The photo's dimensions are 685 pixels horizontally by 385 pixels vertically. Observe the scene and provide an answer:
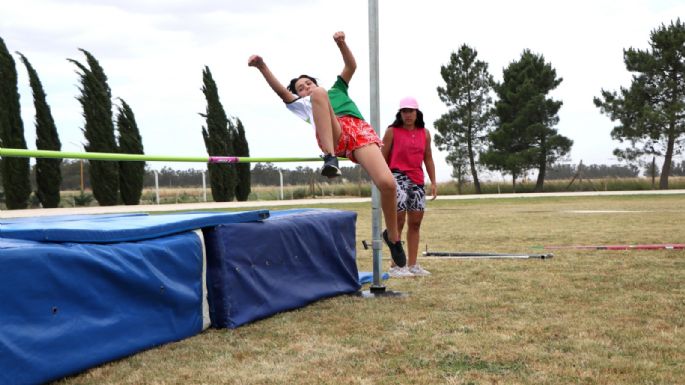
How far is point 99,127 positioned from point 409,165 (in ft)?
68.4

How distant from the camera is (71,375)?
2.80 metres

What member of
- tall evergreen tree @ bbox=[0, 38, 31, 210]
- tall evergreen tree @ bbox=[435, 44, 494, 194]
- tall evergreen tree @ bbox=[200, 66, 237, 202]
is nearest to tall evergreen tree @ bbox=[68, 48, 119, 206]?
tall evergreen tree @ bbox=[0, 38, 31, 210]

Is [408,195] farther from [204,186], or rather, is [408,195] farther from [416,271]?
[204,186]

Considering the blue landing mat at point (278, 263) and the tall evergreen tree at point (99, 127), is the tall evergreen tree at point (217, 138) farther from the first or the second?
the blue landing mat at point (278, 263)

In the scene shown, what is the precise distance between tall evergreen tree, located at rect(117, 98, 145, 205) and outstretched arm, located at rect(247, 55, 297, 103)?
21.4m

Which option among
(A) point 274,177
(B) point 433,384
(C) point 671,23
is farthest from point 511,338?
(C) point 671,23

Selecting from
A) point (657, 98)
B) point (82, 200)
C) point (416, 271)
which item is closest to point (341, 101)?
point (416, 271)

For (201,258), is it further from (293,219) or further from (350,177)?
(350,177)

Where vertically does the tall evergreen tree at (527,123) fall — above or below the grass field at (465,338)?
above

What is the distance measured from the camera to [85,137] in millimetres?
A: 24609

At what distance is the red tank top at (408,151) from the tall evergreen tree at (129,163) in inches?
811

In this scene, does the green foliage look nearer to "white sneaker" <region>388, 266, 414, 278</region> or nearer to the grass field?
"white sneaker" <region>388, 266, 414, 278</region>

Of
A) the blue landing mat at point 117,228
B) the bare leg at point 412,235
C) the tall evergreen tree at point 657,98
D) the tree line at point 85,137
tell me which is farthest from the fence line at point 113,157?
the tall evergreen tree at point 657,98

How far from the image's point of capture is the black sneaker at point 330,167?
3992 mm
